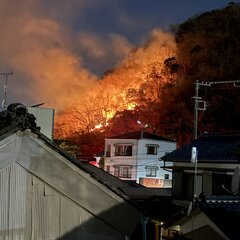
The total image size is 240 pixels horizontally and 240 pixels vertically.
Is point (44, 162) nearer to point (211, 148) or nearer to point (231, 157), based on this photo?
point (231, 157)

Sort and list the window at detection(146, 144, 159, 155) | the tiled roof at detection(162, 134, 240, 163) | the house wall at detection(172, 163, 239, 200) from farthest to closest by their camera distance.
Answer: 1. the window at detection(146, 144, 159, 155)
2. the tiled roof at detection(162, 134, 240, 163)
3. the house wall at detection(172, 163, 239, 200)

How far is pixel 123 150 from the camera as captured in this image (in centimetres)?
4059

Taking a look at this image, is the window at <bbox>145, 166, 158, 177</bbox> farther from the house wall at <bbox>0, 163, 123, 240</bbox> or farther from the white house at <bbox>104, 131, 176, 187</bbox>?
the house wall at <bbox>0, 163, 123, 240</bbox>

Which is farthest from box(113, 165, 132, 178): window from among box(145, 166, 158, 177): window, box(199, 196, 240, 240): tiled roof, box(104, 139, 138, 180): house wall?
box(199, 196, 240, 240): tiled roof

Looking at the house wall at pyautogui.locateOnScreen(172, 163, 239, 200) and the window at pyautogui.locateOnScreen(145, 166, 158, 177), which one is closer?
the house wall at pyautogui.locateOnScreen(172, 163, 239, 200)

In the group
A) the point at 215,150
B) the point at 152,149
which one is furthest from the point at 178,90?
the point at 215,150

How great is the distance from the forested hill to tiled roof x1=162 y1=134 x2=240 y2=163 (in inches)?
1020

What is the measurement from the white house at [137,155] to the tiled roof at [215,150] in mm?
17709

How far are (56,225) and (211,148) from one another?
16656 mm

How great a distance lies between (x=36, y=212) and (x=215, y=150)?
16433 mm

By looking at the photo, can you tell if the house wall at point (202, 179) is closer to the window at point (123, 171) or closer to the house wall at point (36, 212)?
the house wall at point (36, 212)

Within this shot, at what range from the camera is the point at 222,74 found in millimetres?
58656

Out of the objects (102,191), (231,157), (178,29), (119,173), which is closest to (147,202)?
(231,157)

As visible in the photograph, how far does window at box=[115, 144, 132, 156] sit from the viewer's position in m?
40.2
